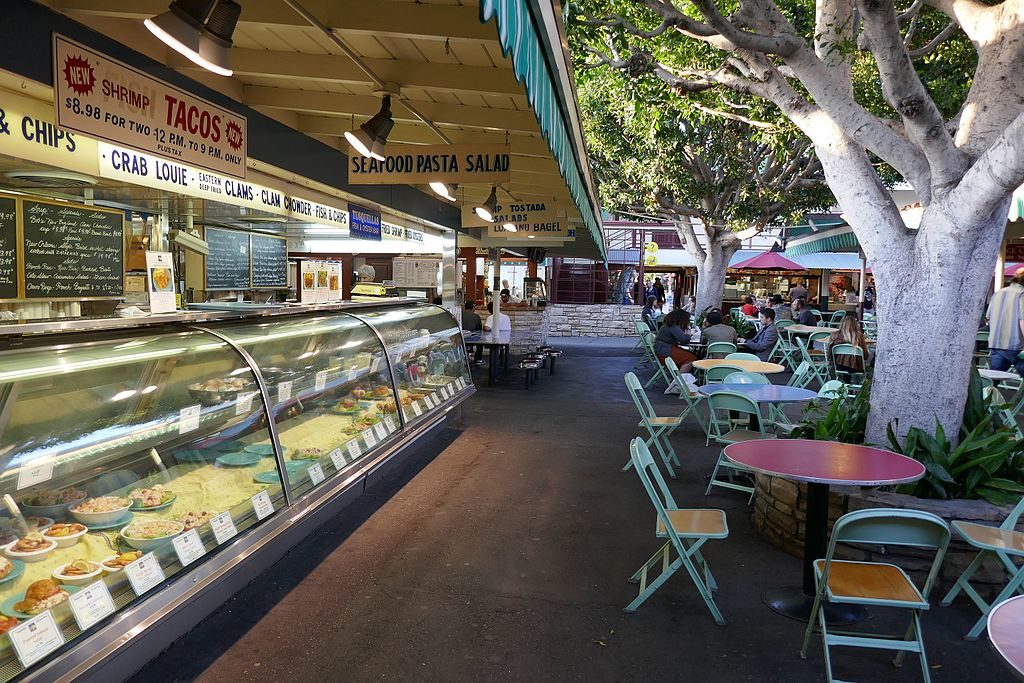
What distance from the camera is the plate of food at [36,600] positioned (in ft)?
8.45

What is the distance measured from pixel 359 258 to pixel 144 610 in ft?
67.9

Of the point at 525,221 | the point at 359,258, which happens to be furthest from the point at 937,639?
the point at 359,258

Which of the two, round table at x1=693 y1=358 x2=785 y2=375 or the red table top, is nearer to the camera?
the red table top

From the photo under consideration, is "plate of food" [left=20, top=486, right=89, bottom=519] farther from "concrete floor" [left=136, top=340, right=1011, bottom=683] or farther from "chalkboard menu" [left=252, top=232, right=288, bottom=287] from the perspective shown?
"chalkboard menu" [left=252, top=232, right=288, bottom=287]

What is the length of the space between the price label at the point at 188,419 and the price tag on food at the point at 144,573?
3.01 ft

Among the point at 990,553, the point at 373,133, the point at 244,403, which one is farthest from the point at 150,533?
the point at 990,553

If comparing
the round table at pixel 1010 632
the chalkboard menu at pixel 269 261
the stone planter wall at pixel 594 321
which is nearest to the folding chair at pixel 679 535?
the round table at pixel 1010 632

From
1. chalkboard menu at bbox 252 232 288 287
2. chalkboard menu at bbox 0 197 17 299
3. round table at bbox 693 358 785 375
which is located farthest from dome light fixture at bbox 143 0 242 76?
chalkboard menu at bbox 252 232 288 287

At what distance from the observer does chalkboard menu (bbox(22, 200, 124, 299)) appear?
20.6ft

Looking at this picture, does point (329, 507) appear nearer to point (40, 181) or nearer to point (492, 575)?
point (492, 575)

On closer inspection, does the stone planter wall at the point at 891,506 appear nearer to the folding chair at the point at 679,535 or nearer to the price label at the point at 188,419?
the folding chair at the point at 679,535

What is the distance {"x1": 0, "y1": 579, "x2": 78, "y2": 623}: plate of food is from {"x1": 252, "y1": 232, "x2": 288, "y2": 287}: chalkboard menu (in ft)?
31.8

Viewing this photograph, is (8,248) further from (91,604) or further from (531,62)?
(531,62)

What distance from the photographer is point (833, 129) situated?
18.9 ft
